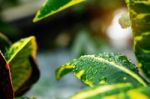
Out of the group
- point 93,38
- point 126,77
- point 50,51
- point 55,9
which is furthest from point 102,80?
point 50,51

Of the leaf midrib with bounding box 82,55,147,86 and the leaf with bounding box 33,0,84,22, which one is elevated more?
the leaf with bounding box 33,0,84,22

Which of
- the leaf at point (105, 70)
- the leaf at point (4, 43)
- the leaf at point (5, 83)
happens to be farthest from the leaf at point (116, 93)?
the leaf at point (4, 43)

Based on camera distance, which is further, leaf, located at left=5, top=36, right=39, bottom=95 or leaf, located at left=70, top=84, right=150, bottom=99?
leaf, located at left=5, top=36, right=39, bottom=95

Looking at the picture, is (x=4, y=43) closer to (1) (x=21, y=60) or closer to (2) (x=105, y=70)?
(1) (x=21, y=60)

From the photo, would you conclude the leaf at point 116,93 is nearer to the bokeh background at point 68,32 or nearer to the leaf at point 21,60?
the leaf at point 21,60

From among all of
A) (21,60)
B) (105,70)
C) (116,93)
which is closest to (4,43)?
(21,60)

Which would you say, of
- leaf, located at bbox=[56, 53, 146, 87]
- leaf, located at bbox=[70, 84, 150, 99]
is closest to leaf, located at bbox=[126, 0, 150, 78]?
leaf, located at bbox=[56, 53, 146, 87]

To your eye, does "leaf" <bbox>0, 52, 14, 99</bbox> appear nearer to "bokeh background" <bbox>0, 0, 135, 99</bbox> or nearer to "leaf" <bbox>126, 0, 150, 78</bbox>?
"leaf" <bbox>126, 0, 150, 78</bbox>

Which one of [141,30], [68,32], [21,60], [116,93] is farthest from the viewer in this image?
[68,32]
